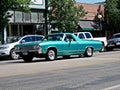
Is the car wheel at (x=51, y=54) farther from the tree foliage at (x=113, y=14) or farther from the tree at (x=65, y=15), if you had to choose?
the tree foliage at (x=113, y=14)

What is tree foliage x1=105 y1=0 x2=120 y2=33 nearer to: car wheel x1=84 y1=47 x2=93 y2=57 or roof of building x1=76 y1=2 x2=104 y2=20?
roof of building x1=76 y1=2 x2=104 y2=20

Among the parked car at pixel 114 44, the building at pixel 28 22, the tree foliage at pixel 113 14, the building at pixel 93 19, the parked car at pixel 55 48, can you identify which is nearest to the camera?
the parked car at pixel 55 48

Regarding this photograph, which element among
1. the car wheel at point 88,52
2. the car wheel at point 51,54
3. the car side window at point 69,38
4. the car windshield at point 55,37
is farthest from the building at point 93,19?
the car wheel at point 51,54

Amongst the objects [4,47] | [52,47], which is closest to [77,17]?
[4,47]

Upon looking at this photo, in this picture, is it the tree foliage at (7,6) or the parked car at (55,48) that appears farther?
the tree foliage at (7,6)

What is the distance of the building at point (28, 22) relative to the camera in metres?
39.9

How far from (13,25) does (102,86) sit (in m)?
29.6

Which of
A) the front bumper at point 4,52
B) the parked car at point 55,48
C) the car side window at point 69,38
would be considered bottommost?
the front bumper at point 4,52

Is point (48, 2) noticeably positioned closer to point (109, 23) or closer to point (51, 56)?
point (109, 23)

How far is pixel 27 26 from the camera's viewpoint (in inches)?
1666

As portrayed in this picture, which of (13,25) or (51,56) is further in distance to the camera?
(13,25)

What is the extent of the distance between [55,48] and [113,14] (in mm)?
29397

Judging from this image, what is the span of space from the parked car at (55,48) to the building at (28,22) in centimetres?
1486

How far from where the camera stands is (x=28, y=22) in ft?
137
